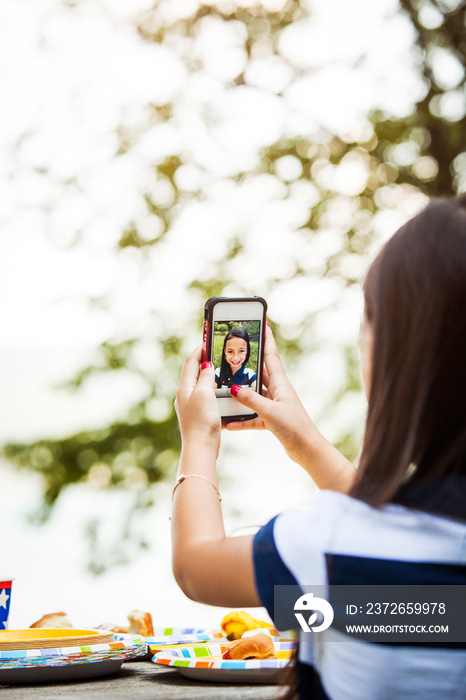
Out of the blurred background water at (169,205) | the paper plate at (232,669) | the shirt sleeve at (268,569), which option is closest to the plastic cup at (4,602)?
the paper plate at (232,669)

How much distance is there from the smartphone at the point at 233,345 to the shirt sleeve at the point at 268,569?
0.34m

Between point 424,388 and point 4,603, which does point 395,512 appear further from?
point 4,603

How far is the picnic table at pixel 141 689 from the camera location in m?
0.68

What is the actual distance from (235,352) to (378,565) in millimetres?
433

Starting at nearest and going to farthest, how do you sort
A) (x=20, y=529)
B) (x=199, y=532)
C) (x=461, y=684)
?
(x=461, y=684) → (x=199, y=532) → (x=20, y=529)

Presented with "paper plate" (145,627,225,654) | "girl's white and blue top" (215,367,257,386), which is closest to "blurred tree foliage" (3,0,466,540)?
"paper plate" (145,627,225,654)

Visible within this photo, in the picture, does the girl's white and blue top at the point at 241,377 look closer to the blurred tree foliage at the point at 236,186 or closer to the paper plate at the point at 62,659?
the paper plate at the point at 62,659

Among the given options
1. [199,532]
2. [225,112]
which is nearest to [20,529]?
[225,112]

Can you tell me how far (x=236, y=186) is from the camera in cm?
354

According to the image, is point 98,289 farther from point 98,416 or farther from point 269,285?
point 269,285

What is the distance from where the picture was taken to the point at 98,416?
3449mm

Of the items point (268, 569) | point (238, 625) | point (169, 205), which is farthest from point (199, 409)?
point (169, 205)

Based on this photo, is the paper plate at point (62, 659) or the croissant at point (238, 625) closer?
the paper plate at point (62, 659)

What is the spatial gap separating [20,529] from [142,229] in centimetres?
154
